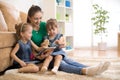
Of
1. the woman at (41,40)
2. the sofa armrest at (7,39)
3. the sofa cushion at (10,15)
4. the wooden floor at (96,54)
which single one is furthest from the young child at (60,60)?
the wooden floor at (96,54)

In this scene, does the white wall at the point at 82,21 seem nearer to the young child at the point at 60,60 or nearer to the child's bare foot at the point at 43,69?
the young child at the point at 60,60

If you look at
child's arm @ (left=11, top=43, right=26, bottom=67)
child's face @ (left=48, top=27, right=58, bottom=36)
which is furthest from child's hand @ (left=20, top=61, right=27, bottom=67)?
child's face @ (left=48, top=27, right=58, bottom=36)

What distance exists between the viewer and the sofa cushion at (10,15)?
261cm

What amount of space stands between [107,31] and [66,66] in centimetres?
318

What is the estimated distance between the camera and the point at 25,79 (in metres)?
1.57

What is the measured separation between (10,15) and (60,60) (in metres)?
1.12

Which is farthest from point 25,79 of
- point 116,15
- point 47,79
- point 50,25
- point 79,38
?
point 116,15

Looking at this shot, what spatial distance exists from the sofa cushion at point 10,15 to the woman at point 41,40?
585 millimetres

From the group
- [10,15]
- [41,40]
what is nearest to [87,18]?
[10,15]

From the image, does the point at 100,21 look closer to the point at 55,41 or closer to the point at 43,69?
the point at 55,41

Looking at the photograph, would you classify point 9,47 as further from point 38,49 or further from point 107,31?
point 107,31

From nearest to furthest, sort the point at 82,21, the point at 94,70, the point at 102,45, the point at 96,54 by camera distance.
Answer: the point at 94,70
the point at 96,54
the point at 102,45
the point at 82,21

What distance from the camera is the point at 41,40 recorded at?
6.92ft

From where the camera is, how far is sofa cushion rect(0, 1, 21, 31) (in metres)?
2.61
